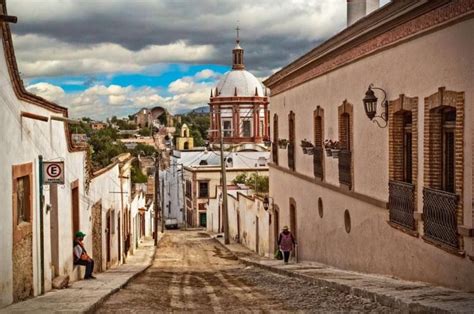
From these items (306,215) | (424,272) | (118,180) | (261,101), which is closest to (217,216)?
(261,101)

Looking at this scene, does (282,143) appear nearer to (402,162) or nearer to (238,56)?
(402,162)

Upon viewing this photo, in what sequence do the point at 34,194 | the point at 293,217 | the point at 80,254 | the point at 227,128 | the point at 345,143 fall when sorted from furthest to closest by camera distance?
the point at 227,128, the point at 293,217, the point at 345,143, the point at 80,254, the point at 34,194

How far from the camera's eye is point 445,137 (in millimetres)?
10430

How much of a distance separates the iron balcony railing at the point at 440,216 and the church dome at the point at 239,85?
166 feet

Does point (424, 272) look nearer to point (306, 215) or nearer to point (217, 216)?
point (306, 215)

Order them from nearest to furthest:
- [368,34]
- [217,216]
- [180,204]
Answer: [368,34], [217,216], [180,204]

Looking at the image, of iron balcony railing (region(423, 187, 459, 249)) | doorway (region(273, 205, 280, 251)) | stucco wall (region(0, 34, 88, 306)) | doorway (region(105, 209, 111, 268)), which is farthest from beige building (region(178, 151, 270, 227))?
iron balcony railing (region(423, 187, 459, 249))

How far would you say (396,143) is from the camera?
12.4 m

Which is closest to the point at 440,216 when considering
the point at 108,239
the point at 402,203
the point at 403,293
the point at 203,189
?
the point at 403,293

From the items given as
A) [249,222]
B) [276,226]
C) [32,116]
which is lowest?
[249,222]

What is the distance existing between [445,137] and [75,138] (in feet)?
36.6

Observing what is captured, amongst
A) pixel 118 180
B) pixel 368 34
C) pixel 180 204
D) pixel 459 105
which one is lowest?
pixel 180 204

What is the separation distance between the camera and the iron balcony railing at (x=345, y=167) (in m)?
15.5

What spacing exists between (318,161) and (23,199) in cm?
939
